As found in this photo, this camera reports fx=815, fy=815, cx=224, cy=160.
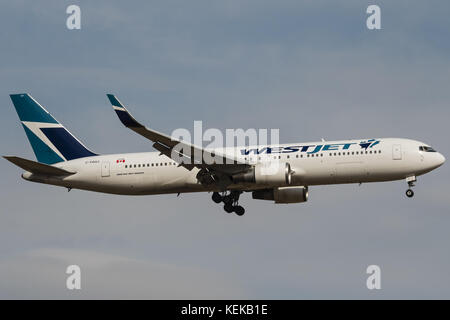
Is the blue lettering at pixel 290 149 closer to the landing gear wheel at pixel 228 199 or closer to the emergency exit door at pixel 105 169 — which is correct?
the landing gear wheel at pixel 228 199

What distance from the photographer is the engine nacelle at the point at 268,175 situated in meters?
52.2

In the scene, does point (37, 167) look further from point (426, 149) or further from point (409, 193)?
point (426, 149)

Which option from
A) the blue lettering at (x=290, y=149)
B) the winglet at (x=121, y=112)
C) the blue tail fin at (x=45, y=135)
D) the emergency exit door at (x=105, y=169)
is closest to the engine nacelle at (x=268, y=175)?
the blue lettering at (x=290, y=149)

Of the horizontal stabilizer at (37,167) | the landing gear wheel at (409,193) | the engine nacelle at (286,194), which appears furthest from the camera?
the engine nacelle at (286,194)

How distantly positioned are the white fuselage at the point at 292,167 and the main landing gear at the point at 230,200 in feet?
6.00

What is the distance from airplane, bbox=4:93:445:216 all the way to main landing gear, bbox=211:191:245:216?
4cm

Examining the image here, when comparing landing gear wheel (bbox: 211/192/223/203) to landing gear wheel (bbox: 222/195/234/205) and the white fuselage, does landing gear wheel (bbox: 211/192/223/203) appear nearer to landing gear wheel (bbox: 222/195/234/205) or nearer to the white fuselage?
landing gear wheel (bbox: 222/195/234/205)

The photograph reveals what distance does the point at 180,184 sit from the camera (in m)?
55.2

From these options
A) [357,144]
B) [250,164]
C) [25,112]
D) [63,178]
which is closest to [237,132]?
[250,164]

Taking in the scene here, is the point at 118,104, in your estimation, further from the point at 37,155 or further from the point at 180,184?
the point at 37,155

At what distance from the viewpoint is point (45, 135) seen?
5966 cm

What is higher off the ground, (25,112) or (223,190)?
(25,112)

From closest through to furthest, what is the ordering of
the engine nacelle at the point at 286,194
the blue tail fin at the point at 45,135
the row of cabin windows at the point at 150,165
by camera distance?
the row of cabin windows at the point at 150,165 → the engine nacelle at the point at 286,194 → the blue tail fin at the point at 45,135

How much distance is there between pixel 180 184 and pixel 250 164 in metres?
5.18
